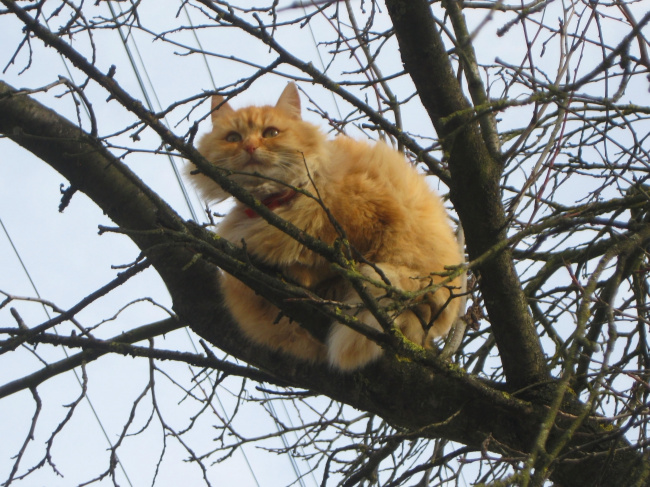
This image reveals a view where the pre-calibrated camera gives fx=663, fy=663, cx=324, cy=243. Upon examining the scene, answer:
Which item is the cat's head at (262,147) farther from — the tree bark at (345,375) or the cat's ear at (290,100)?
the tree bark at (345,375)

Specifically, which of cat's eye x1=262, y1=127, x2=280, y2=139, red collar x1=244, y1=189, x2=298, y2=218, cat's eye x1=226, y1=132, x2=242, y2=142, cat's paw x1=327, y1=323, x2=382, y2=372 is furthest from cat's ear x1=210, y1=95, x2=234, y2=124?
cat's paw x1=327, y1=323, x2=382, y2=372

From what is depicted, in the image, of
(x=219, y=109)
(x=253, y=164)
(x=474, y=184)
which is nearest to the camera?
(x=474, y=184)

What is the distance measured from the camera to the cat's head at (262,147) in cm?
348

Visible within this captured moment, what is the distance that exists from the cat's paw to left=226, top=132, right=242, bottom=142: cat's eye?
4.69ft

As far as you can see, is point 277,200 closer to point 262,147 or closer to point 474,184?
point 262,147

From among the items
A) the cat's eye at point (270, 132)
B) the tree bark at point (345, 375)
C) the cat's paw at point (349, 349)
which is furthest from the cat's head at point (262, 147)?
the cat's paw at point (349, 349)

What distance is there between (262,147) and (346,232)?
827 mm

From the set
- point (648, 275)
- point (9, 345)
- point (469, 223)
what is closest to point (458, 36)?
point (469, 223)

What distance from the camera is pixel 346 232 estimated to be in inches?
118

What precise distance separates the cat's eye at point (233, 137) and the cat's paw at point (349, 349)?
1.43m

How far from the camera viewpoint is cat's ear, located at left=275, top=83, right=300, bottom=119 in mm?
4015

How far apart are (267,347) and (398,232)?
0.81 m

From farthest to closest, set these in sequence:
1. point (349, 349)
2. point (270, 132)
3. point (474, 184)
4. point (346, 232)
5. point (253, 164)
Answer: point (270, 132) < point (253, 164) < point (346, 232) < point (349, 349) < point (474, 184)

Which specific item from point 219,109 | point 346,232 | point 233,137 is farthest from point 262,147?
point 346,232
